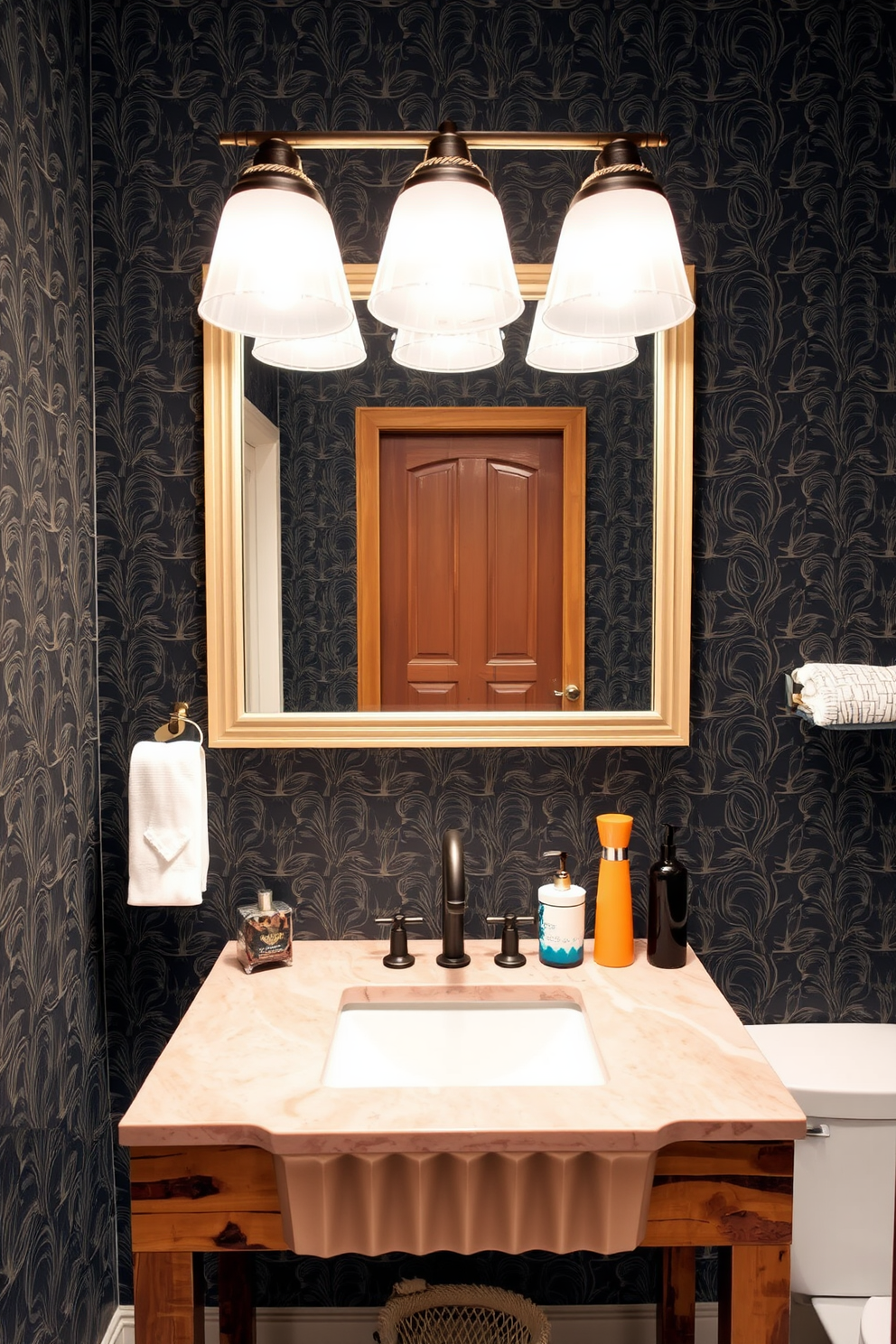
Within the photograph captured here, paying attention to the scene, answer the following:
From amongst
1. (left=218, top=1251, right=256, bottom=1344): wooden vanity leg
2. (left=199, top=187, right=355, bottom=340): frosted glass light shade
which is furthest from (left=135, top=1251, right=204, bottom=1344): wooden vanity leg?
(left=199, top=187, right=355, bottom=340): frosted glass light shade

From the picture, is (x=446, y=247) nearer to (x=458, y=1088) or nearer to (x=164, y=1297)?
(x=458, y=1088)

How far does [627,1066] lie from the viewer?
1181 mm

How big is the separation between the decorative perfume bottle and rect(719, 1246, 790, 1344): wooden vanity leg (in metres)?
0.79

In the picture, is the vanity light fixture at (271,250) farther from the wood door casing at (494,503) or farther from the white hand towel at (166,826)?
the white hand towel at (166,826)

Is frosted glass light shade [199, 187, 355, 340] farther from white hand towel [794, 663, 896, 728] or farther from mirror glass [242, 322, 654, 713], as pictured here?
white hand towel [794, 663, 896, 728]

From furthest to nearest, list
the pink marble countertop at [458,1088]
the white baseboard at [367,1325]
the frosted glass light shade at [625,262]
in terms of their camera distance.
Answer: the white baseboard at [367,1325], the frosted glass light shade at [625,262], the pink marble countertop at [458,1088]

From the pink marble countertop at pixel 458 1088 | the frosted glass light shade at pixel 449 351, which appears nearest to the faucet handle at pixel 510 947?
the pink marble countertop at pixel 458 1088

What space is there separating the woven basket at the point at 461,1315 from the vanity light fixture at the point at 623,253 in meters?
1.58

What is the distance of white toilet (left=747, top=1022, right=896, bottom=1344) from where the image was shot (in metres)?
1.43

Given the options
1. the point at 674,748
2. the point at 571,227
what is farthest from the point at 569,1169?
the point at 571,227

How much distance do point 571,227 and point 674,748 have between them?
89 centimetres

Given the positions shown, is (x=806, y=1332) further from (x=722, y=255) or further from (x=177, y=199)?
(x=177, y=199)

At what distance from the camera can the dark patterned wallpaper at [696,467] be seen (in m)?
1.57

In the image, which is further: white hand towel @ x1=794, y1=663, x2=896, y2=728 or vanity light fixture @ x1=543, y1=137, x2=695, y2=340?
white hand towel @ x1=794, y1=663, x2=896, y2=728
